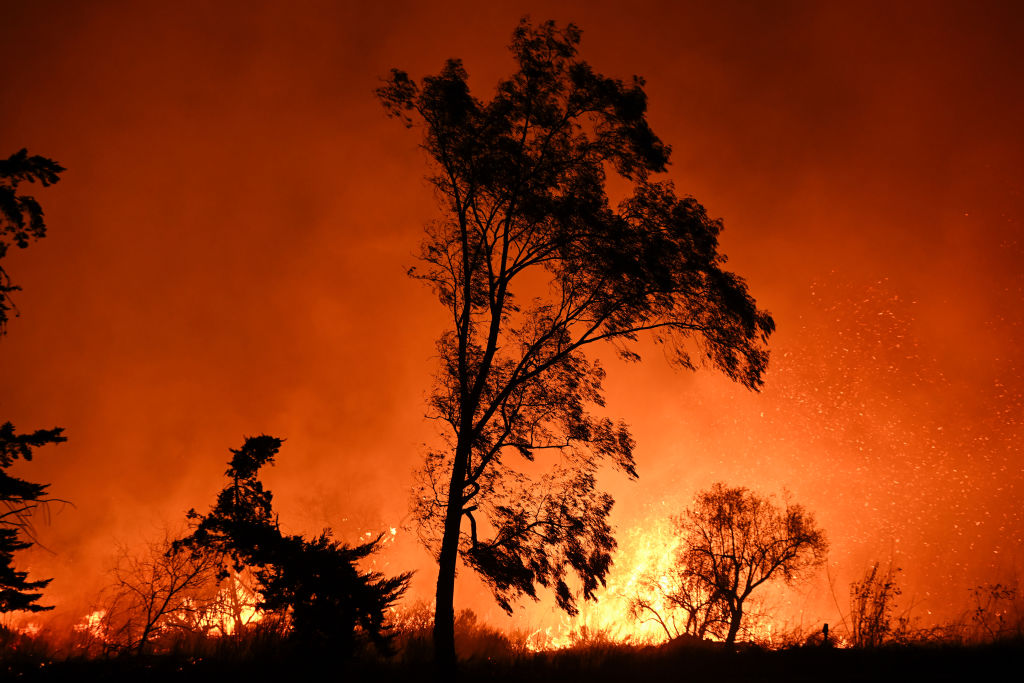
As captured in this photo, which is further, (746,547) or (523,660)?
(746,547)

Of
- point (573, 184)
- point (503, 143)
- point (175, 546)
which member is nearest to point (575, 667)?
point (175, 546)

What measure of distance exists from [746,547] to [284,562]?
103 feet

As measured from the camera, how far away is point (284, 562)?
8883 millimetres

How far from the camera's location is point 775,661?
13727 mm

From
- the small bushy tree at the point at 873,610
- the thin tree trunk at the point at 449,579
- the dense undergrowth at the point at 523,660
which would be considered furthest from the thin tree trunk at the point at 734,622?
the thin tree trunk at the point at 449,579

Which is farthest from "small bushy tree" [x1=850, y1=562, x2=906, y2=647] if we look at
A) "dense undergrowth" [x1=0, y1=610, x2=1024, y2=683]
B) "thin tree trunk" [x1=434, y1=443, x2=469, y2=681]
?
"thin tree trunk" [x1=434, y1=443, x2=469, y2=681]

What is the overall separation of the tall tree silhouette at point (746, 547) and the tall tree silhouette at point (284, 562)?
29.1 metres

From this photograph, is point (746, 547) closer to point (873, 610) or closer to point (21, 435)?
point (873, 610)

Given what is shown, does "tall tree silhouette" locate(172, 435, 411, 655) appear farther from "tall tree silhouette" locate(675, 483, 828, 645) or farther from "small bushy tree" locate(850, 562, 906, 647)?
"tall tree silhouette" locate(675, 483, 828, 645)

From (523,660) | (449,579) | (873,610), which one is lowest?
(523,660)

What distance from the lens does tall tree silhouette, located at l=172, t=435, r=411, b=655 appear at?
8742 millimetres

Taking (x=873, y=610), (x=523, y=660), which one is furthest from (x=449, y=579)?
(x=873, y=610)

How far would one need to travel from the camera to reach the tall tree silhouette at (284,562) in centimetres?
874

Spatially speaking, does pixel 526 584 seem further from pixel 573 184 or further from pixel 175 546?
pixel 573 184
